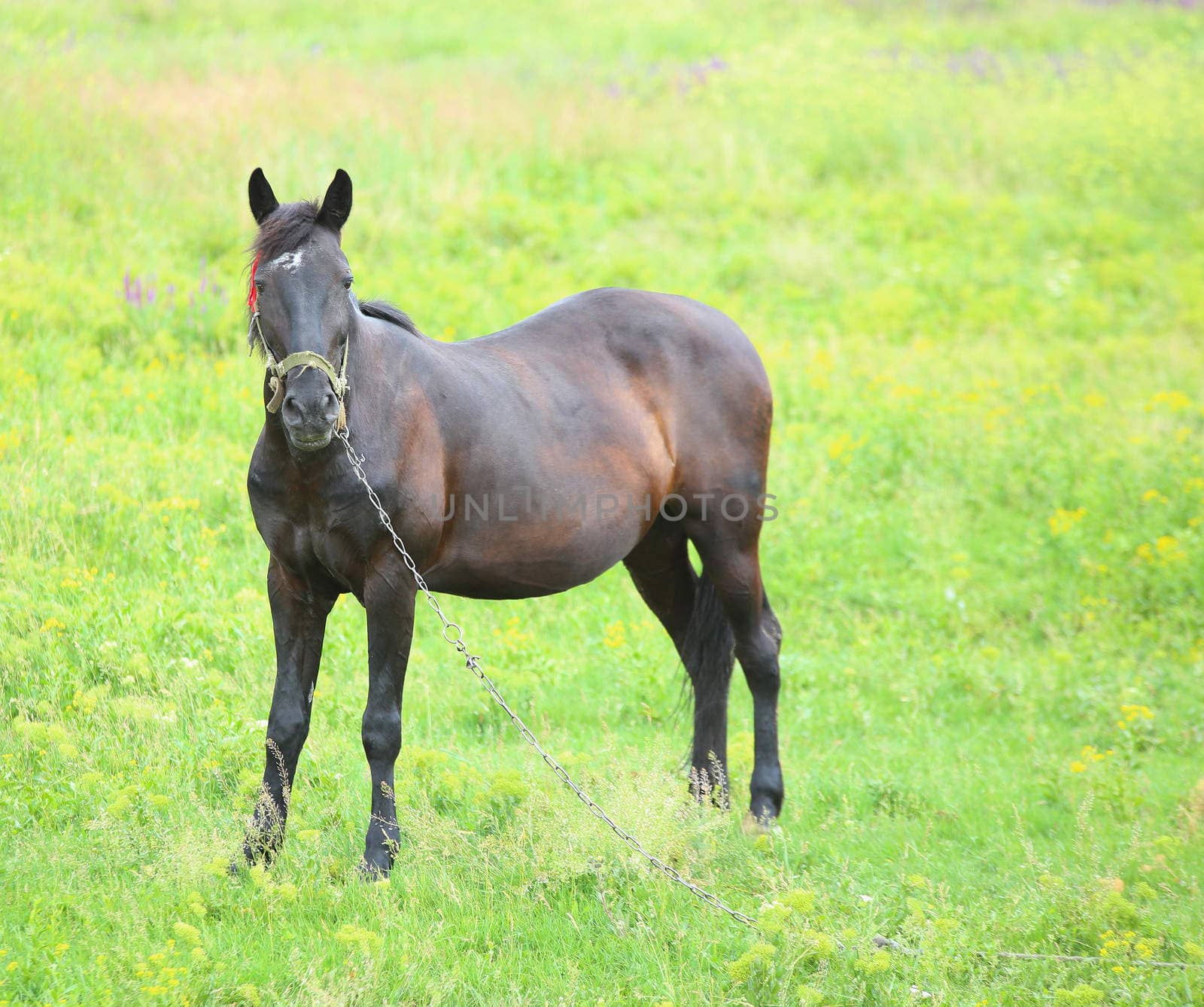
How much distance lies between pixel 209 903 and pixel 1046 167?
45.3 feet

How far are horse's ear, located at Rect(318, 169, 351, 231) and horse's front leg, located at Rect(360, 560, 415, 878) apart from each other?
123 cm

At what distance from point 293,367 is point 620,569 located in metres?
4.35

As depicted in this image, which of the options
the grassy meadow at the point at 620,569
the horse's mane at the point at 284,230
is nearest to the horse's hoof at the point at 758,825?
the grassy meadow at the point at 620,569

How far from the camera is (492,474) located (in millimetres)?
4520

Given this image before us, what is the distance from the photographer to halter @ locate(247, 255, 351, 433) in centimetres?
368

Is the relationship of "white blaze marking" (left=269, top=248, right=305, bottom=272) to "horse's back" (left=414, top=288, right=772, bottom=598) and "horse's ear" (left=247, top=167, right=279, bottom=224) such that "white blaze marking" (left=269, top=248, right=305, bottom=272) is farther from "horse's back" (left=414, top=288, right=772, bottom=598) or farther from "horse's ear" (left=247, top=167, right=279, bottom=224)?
"horse's back" (left=414, top=288, right=772, bottom=598)

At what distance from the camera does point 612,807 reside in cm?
452

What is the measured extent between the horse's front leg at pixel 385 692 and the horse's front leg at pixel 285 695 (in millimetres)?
277

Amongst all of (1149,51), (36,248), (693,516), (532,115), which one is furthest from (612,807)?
(1149,51)

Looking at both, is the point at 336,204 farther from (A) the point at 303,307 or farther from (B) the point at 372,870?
(B) the point at 372,870

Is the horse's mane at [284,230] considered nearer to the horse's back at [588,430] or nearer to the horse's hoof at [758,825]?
the horse's back at [588,430]

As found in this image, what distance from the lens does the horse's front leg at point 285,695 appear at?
428cm

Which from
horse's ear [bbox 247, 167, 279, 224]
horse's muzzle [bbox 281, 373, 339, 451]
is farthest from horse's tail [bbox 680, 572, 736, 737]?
horse's ear [bbox 247, 167, 279, 224]

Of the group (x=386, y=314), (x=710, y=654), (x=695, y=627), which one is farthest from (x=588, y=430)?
(x=710, y=654)
